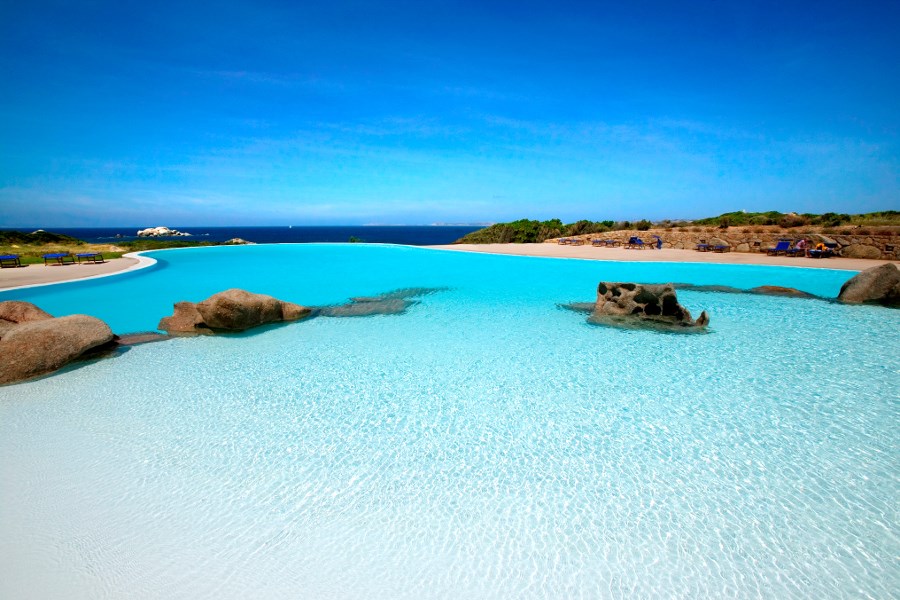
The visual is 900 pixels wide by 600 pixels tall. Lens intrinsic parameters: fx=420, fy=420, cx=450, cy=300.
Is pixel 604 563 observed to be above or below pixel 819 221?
below

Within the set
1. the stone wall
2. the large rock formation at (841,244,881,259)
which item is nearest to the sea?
the stone wall

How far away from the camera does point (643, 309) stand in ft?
30.4

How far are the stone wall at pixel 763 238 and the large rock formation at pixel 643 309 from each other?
16.1m

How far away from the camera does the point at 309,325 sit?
9539 mm

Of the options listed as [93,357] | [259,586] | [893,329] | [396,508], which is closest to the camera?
[259,586]

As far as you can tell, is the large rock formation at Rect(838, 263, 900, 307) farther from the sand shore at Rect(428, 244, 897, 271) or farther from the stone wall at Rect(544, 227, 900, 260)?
the stone wall at Rect(544, 227, 900, 260)

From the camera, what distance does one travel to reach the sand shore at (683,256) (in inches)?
669

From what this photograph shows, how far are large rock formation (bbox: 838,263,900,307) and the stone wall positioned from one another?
10.6 m

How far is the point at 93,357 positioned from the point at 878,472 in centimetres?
1069

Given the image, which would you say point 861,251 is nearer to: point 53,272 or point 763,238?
point 763,238

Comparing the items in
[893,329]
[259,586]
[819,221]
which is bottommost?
[259,586]

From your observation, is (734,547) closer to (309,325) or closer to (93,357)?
(309,325)

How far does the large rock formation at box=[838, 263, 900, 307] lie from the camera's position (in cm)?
1025

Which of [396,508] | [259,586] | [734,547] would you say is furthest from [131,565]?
[734,547]
